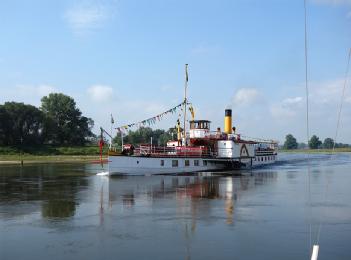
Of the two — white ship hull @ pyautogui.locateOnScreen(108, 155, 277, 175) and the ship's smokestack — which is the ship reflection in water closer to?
white ship hull @ pyautogui.locateOnScreen(108, 155, 277, 175)

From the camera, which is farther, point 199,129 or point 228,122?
point 228,122

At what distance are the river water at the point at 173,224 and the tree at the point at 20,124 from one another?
9032 centimetres

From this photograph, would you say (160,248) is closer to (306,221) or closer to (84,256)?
(84,256)

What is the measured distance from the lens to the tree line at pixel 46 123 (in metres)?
116

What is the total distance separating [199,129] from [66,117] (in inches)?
3772

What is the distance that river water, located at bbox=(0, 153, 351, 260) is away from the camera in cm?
1403

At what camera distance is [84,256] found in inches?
532

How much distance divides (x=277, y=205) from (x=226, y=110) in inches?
1509

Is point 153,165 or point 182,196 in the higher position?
point 153,165

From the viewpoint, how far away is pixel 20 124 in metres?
119

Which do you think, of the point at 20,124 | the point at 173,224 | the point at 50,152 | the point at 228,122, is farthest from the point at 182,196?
the point at 20,124

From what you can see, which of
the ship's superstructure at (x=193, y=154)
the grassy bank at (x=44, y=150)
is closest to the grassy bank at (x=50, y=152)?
the grassy bank at (x=44, y=150)

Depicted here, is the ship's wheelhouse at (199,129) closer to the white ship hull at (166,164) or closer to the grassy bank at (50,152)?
the white ship hull at (166,164)

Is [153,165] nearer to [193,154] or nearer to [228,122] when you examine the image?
[193,154]
